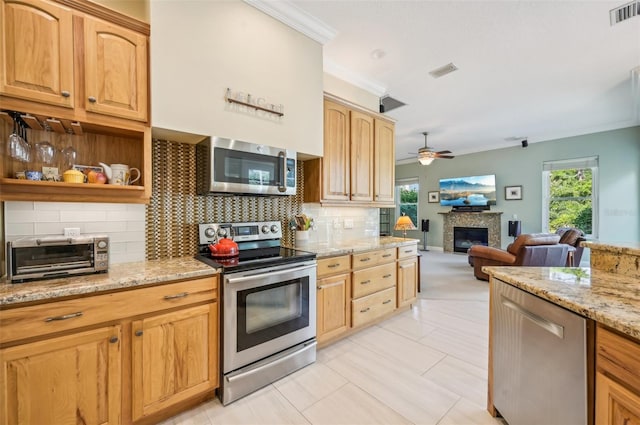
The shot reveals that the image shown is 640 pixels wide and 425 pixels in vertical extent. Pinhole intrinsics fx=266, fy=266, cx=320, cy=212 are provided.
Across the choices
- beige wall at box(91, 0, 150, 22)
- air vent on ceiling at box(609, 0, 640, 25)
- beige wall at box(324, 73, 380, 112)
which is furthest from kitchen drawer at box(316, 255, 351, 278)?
air vent on ceiling at box(609, 0, 640, 25)

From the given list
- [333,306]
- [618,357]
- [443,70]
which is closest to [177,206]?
[333,306]

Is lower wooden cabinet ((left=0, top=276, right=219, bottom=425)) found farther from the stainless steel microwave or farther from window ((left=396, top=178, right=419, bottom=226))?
window ((left=396, top=178, right=419, bottom=226))

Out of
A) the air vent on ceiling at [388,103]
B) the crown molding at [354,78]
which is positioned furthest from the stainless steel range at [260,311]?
the air vent on ceiling at [388,103]

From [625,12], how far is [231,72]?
3.35m

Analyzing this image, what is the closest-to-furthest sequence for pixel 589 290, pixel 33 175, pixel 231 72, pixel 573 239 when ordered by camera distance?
pixel 589 290
pixel 33 175
pixel 231 72
pixel 573 239

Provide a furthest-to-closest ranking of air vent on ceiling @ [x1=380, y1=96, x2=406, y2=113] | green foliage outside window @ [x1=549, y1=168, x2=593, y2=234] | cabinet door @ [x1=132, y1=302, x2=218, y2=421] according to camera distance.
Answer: green foliage outside window @ [x1=549, y1=168, x2=593, y2=234], air vent on ceiling @ [x1=380, y1=96, x2=406, y2=113], cabinet door @ [x1=132, y1=302, x2=218, y2=421]

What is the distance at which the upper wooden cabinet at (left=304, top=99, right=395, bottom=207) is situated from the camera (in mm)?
A: 2838

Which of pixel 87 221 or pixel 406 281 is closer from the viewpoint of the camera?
pixel 87 221

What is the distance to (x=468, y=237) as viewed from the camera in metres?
7.69

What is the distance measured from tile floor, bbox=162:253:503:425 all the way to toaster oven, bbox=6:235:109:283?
1.09 meters

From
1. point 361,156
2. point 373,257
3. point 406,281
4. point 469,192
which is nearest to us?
point 373,257

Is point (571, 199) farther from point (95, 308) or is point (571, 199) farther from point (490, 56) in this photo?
point (95, 308)

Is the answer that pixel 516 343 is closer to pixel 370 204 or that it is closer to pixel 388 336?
pixel 388 336

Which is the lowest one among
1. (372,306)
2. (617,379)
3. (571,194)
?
(372,306)
